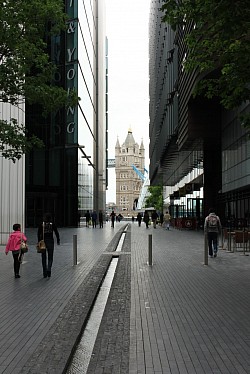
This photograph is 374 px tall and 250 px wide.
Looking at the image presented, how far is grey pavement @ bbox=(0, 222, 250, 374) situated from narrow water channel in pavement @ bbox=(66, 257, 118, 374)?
0.10 meters

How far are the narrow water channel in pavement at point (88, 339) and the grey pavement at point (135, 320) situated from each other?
0.10 m

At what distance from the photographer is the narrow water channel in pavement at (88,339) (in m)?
5.25

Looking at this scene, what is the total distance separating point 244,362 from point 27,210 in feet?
139

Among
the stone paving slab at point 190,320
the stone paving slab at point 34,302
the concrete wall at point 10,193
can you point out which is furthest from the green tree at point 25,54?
the concrete wall at point 10,193

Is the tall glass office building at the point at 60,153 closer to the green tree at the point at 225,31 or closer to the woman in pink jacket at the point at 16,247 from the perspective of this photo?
the woman in pink jacket at the point at 16,247

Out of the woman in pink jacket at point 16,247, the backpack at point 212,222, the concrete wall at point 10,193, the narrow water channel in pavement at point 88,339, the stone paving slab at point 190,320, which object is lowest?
the narrow water channel in pavement at point 88,339

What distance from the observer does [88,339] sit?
648cm

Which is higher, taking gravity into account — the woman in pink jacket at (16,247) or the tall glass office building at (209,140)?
the tall glass office building at (209,140)

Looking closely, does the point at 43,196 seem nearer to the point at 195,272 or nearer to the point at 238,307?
the point at 195,272

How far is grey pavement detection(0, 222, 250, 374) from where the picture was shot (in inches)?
208

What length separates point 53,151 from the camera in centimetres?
4606

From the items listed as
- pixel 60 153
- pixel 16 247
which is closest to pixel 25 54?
pixel 16 247

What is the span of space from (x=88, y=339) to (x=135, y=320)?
1.17 metres

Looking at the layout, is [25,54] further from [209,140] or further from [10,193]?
[209,140]
